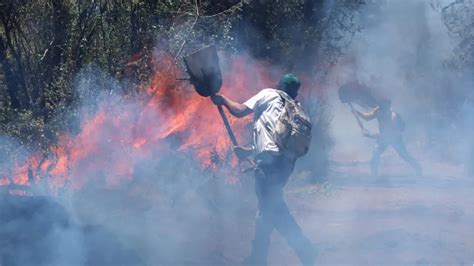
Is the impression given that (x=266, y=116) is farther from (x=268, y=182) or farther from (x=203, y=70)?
(x=203, y=70)

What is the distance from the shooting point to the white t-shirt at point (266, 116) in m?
5.85

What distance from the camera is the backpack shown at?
228 inches

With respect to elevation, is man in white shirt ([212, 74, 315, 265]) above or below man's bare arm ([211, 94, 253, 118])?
below

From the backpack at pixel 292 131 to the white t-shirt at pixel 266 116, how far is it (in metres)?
0.05

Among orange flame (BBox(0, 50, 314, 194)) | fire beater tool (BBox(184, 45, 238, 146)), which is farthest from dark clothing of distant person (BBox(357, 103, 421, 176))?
fire beater tool (BBox(184, 45, 238, 146))

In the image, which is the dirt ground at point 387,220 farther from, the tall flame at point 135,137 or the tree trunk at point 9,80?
the tree trunk at point 9,80

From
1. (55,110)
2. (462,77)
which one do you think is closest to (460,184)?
(462,77)

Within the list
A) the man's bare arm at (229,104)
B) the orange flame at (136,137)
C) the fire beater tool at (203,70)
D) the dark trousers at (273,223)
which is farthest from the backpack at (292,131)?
the orange flame at (136,137)

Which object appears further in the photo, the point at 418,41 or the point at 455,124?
the point at 418,41

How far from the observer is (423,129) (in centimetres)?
1608

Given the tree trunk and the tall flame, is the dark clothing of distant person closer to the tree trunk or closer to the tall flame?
the tall flame

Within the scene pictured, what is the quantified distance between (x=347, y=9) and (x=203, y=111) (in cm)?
408

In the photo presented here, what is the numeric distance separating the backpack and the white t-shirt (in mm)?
51

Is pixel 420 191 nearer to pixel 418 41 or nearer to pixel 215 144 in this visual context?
pixel 215 144
